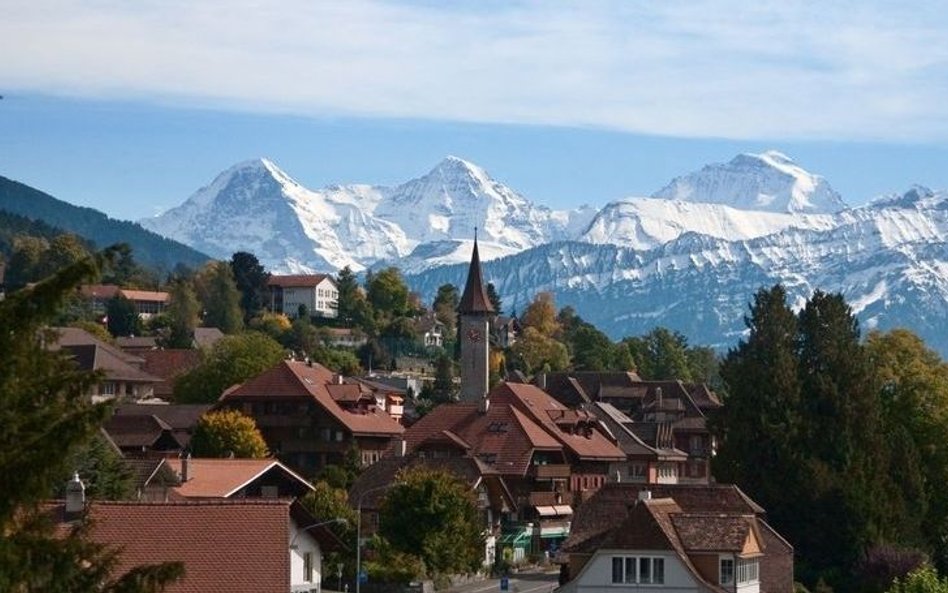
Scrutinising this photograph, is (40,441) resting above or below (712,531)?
below

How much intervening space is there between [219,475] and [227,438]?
27.0 metres

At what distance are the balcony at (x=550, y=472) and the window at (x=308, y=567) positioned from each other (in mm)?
50286

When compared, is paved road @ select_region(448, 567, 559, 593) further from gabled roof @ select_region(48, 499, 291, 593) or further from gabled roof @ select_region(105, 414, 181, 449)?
gabled roof @ select_region(48, 499, 291, 593)

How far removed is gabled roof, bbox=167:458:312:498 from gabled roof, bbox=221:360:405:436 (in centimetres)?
3246

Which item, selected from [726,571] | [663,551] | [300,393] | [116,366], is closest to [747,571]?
[726,571]

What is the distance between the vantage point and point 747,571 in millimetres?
70000

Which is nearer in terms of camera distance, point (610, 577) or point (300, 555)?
point (300, 555)

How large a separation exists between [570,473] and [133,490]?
43.0 metres

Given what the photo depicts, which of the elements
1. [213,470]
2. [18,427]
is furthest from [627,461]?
[18,427]

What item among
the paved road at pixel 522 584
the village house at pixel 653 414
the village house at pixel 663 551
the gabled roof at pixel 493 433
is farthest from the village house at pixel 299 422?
the village house at pixel 663 551

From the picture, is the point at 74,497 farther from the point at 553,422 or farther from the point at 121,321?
the point at 121,321

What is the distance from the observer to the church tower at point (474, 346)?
159375mm

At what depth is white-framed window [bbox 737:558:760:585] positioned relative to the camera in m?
69.2

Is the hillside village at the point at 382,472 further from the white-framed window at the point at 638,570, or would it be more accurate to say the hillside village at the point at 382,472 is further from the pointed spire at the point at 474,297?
the pointed spire at the point at 474,297
